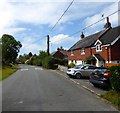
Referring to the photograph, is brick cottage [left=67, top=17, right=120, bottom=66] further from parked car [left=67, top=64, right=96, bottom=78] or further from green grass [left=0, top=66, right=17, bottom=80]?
green grass [left=0, top=66, right=17, bottom=80]

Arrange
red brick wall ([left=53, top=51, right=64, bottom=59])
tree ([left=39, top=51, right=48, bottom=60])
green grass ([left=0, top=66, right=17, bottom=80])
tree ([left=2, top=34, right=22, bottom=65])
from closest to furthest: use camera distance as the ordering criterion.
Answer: green grass ([left=0, top=66, right=17, bottom=80])
tree ([left=39, top=51, right=48, bottom=60])
tree ([left=2, top=34, right=22, bottom=65])
red brick wall ([left=53, top=51, right=64, bottom=59])

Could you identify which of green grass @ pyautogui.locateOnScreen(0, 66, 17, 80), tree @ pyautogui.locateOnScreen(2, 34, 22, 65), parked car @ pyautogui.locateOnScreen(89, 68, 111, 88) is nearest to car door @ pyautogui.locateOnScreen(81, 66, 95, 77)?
green grass @ pyautogui.locateOnScreen(0, 66, 17, 80)

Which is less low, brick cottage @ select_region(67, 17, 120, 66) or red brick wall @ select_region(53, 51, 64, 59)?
red brick wall @ select_region(53, 51, 64, 59)

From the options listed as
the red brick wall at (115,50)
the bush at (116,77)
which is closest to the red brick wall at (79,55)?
the red brick wall at (115,50)

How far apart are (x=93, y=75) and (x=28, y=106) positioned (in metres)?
8.34

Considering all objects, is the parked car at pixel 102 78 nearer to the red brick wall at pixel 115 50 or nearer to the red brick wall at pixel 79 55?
the red brick wall at pixel 115 50

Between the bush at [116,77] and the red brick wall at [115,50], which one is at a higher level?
the red brick wall at [115,50]

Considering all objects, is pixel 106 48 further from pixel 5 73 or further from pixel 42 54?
pixel 42 54

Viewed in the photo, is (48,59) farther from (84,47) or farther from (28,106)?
(28,106)

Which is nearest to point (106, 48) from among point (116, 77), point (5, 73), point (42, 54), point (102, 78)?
point (5, 73)

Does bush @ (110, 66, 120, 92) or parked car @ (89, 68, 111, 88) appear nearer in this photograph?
bush @ (110, 66, 120, 92)

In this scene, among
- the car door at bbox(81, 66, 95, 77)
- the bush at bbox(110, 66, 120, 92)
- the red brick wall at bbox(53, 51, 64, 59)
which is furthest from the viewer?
the red brick wall at bbox(53, 51, 64, 59)

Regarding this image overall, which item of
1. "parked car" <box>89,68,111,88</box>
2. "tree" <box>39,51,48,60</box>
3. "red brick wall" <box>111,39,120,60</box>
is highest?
"tree" <box>39,51,48,60</box>

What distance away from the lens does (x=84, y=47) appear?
163ft
